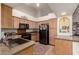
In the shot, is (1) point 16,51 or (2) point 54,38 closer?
(1) point 16,51

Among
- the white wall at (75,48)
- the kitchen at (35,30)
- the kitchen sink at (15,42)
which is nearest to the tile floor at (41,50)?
the kitchen at (35,30)

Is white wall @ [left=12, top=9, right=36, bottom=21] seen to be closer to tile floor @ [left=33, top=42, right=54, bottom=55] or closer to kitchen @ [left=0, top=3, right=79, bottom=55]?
kitchen @ [left=0, top=3, right=79, bottom=55]

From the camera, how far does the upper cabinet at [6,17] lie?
1.20 m

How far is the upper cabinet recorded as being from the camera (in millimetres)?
1195

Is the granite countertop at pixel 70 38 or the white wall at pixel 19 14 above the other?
the white wall at pixel 19 14

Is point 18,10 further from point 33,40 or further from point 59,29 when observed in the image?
point 59,29

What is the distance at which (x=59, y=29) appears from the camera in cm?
127

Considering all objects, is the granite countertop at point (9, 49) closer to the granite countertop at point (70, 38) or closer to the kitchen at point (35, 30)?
the kitchen at point (35, 30)

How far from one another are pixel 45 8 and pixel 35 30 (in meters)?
0.29

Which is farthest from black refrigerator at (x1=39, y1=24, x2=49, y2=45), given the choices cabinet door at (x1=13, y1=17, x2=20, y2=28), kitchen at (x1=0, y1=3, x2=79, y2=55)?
cabinet door at (x1=13, y1=17, x2=20, y2=28)

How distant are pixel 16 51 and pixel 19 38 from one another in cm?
16

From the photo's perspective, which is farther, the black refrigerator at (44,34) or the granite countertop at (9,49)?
the black refrigerator at (44,34)

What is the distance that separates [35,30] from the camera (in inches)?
49.9
